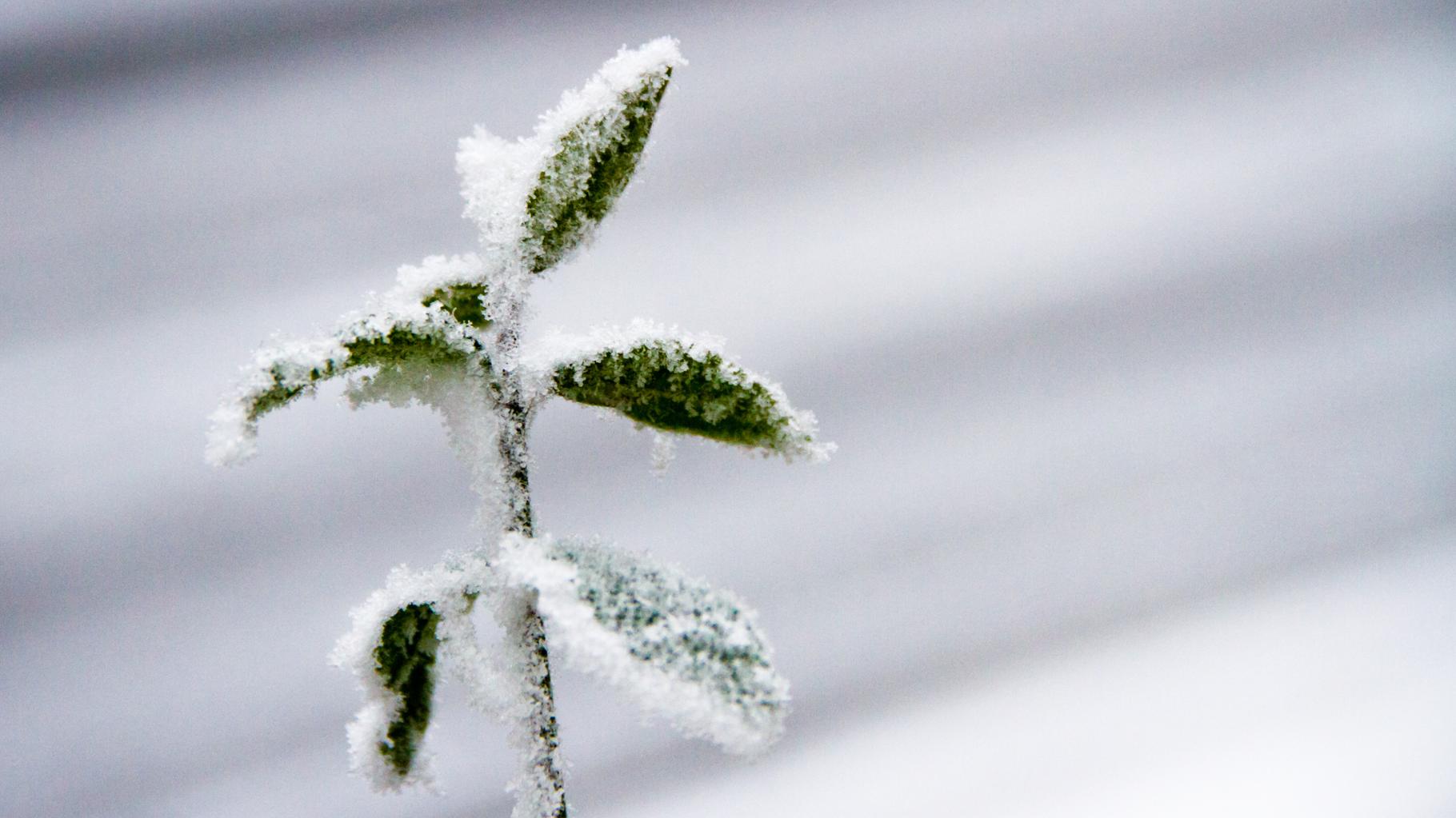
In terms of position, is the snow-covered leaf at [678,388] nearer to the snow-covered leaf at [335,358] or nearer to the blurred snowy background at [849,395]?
the snow-covered leaf at [335,358]

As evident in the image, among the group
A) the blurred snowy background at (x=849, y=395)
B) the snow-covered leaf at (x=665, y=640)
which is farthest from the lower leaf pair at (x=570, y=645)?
the blurred snowy background at (x=849, y=395)

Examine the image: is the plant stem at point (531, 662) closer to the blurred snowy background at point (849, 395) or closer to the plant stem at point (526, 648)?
the plant stem at point (526, 648)

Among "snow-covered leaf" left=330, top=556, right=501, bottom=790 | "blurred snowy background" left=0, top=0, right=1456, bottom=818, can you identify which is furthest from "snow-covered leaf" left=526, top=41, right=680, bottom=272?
"blurred snowy background" left=0, top=0, right=1456, bottom=818

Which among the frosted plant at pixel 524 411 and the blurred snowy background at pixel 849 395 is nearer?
the frosted plant at pixel 524 411

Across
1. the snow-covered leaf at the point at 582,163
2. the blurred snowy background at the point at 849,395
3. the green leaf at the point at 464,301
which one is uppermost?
the blurred snowy background at the point at 849,395

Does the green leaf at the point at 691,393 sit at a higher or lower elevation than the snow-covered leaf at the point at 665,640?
higher

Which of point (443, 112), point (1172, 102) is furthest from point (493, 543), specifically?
point (1172, 102)

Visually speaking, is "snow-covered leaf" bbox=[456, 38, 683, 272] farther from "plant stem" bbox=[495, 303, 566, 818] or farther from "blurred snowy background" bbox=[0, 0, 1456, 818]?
"blurred snowy background" bbox=[0, 0, 1456, 818]

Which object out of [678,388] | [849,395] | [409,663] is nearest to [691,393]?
[678,388]
